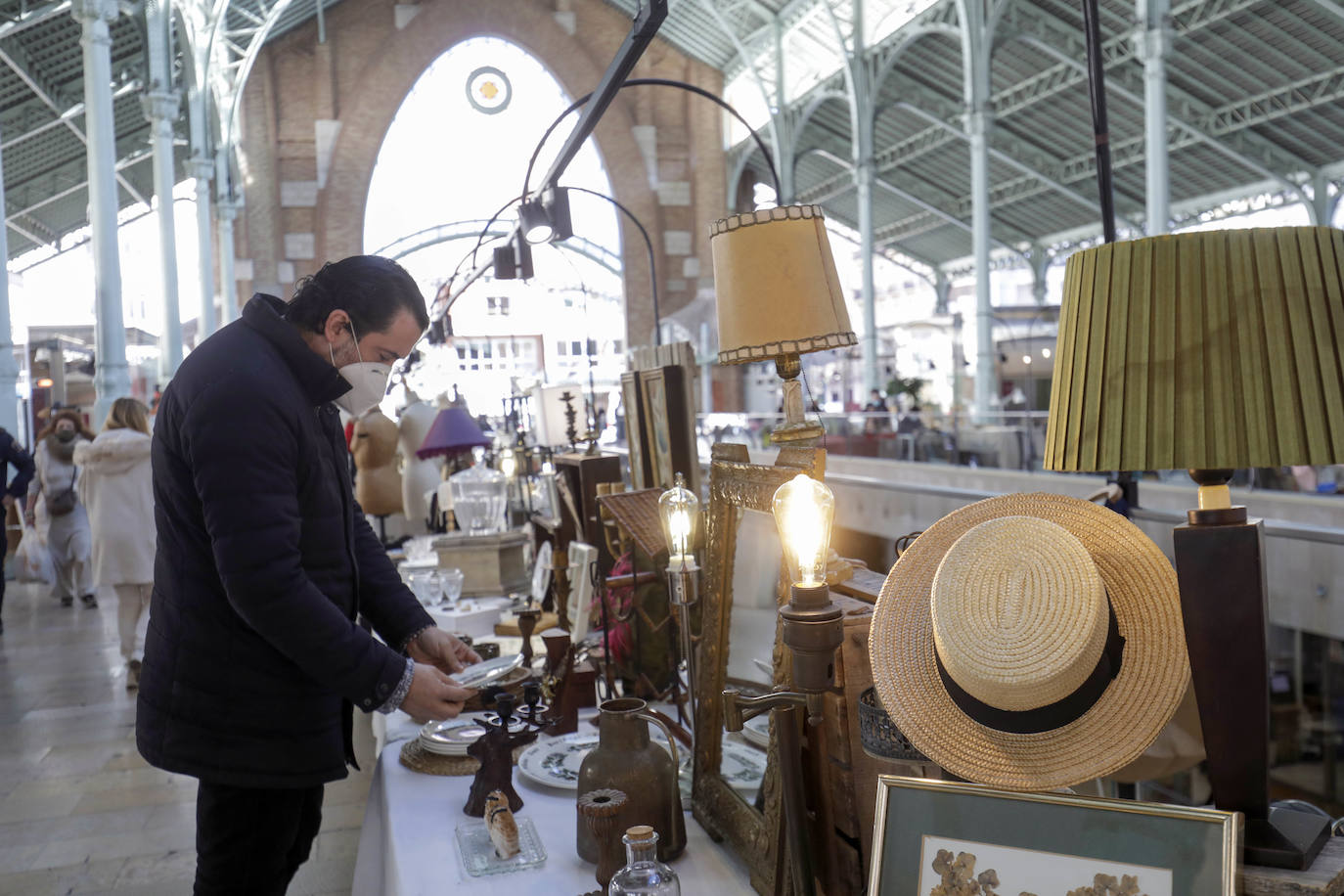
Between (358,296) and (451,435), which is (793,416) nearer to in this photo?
(358,296)

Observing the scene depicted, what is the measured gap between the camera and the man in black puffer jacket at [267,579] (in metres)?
1.71

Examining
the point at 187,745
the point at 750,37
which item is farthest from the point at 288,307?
the point at 750,37

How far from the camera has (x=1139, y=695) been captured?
3.75 ft

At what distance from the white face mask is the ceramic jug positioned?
2.62ft

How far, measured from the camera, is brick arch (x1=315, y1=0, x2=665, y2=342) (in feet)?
76.1

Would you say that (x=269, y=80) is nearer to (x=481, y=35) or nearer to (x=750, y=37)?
(x=481, y=35)

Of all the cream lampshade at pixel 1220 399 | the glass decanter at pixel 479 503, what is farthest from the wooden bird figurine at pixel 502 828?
the glass decanter at pixel 479 503

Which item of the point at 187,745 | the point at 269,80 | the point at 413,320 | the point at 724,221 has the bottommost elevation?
the point at 187,745

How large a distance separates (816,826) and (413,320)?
1155 mm

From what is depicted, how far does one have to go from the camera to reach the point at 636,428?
3.52m

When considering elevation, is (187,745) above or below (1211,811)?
below

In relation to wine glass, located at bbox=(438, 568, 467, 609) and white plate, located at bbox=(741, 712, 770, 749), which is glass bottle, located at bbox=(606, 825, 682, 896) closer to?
white plate, located at bbox=(741, 712, 770, 749)

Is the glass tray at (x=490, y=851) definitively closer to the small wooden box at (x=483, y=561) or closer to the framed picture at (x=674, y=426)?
the framed picture at (x=674, y=426)

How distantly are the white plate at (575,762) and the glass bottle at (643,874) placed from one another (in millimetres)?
455
